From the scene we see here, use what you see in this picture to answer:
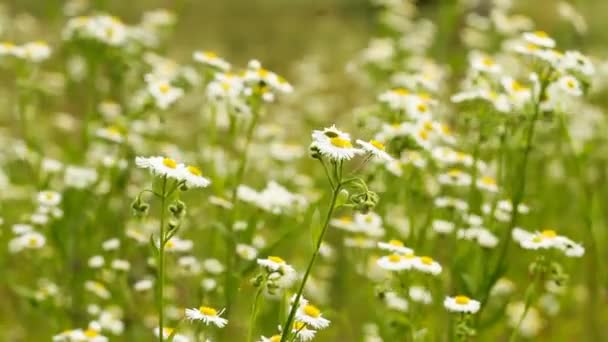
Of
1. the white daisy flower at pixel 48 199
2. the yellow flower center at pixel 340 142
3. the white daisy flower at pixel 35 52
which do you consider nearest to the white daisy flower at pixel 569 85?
the yellow flower center at pixel 340 142

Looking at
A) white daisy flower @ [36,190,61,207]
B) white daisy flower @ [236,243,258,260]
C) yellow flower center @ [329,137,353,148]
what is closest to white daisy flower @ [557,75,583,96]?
white daisy flower @ [236,243,258,260]

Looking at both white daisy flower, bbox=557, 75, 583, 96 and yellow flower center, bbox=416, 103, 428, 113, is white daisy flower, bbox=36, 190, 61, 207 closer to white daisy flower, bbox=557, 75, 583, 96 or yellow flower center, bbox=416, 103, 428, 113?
yellow flower center, bbox=416, 103, 428, 113

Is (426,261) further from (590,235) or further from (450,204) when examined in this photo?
(590,235)

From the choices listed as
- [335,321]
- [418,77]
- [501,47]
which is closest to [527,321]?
[335,321]

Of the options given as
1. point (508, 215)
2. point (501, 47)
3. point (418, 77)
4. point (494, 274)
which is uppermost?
point (501, 47)

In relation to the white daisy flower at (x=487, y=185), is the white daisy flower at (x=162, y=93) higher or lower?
higher

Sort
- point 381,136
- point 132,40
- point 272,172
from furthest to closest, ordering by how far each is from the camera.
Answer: point 272,172, point 132,40, point 381,136

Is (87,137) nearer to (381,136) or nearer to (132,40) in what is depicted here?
(132,40)

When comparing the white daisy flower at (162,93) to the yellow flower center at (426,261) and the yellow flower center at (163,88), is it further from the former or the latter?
the yellow flower center at (426,261)
